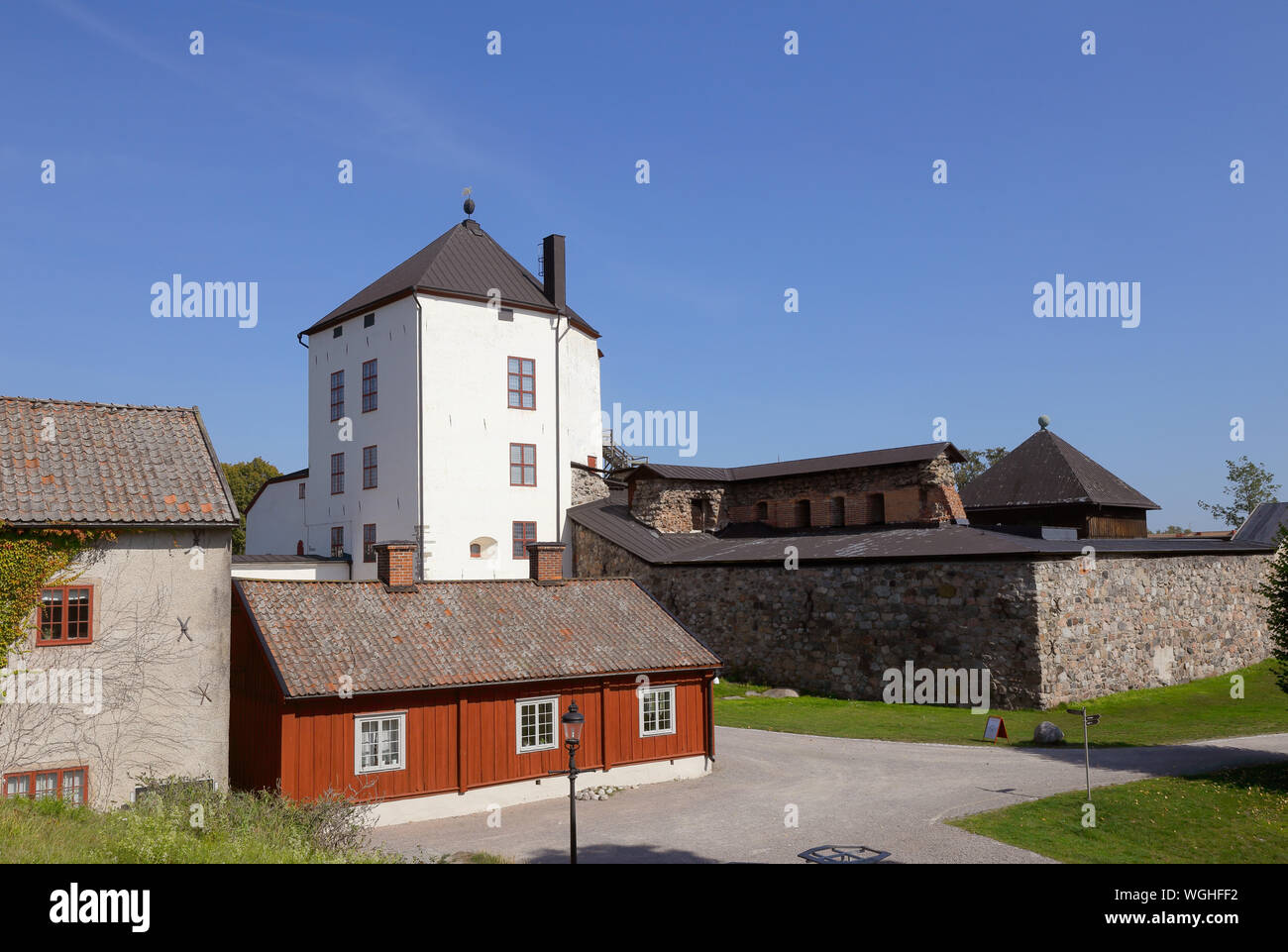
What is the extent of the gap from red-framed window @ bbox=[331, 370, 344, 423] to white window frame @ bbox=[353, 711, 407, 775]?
24.8 m

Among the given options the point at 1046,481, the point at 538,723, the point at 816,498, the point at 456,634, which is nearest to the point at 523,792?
the point at 538,723

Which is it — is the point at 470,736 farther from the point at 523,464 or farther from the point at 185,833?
the point at 523,464

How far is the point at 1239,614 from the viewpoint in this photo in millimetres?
35844

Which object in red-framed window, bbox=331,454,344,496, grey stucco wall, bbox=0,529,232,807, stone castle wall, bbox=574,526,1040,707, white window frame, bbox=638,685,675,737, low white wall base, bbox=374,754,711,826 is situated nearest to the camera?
grey stucco wall, bbox=0,529,232,807

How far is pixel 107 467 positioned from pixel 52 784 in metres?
5.83

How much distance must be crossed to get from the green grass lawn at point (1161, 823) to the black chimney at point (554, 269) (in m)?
29.9

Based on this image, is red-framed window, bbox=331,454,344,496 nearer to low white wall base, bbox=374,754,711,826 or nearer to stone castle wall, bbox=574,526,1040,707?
stone castle wall, bbox=574,526,1040,707

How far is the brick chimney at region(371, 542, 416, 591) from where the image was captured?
2019 centimetres

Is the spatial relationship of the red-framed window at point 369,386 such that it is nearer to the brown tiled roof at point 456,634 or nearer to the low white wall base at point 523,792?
the brown tiled roof at point 456,634

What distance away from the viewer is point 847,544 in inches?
1273

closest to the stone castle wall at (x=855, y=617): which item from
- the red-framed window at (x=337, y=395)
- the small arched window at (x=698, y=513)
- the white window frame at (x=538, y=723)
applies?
the small arched window at (x=698, y=513)

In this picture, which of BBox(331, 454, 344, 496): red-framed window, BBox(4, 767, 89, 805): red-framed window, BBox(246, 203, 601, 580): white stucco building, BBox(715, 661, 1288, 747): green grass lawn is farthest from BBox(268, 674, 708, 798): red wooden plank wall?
BBox(331, 454, 344, 496): red-framed window
